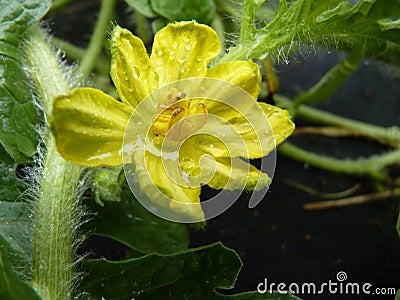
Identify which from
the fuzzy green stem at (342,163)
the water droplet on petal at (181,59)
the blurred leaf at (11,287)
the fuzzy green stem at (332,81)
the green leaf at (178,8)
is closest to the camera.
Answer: the blurred leaf at (11,287)

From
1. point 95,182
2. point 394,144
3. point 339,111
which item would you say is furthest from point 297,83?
point 95,182

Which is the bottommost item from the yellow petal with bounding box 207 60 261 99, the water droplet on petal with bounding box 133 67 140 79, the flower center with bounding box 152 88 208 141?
the flower center with bounding box 152 88 208 141

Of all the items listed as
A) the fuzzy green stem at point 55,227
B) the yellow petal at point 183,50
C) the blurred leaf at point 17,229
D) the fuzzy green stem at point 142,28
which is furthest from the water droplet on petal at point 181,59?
the fuzzy green stem at point 142,28

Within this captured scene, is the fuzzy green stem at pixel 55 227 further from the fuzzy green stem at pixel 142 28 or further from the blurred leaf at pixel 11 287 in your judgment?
the fuzzy green stem at pixel 142 28

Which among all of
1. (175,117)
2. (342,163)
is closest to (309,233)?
(342,163)

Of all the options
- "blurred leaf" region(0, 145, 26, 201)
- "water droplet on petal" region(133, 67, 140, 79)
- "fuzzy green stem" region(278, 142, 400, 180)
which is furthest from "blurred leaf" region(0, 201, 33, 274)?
"fuzzy green stem" region(278, 142, 400, 180)

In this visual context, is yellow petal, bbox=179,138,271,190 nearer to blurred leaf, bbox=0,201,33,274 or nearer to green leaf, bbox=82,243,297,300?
green leaf, bbox=82,243,297,300

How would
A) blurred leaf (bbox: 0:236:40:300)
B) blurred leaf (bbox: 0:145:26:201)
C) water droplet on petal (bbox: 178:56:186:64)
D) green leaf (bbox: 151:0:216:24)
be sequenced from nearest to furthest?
blurred leaf (bbox: 0:236:40:300)
water droplet on petal (bbox: 178:56:186:64)
blurred leaf (bbox: 0:145:26:201)
green leaf (bbox: 151:0:216:24)
